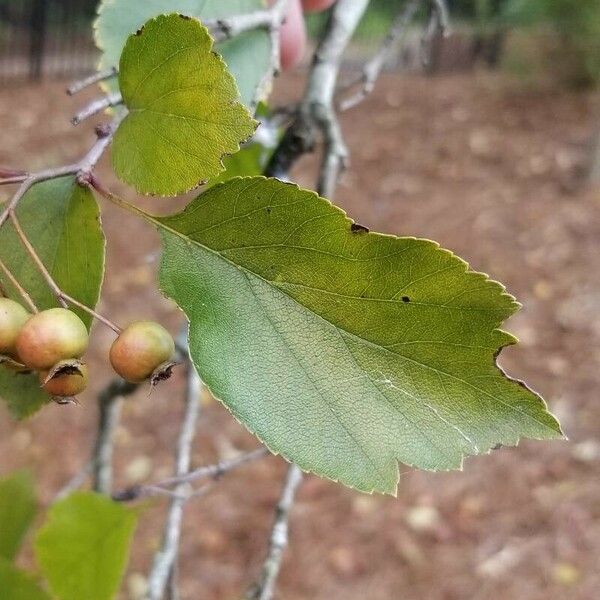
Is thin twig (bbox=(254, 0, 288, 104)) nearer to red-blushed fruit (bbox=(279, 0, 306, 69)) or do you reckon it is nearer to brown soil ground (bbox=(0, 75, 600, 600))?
red-blushed fruit (bbox=(279, 0, 306, 69))

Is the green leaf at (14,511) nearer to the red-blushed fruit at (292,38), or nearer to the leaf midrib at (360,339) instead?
the leaf midrib at (360,339)

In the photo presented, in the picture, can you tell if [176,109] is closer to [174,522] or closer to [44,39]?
[174,522]

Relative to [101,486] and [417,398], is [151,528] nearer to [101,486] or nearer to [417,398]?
[101,486]

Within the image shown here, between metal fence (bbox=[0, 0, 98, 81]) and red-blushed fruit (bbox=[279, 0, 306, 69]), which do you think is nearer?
red-blushed fruit (bbox=[279, 0, 306, 69])

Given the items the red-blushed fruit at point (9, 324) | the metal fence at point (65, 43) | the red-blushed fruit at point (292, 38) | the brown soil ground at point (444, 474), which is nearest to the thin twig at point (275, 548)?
the red-blushed fruit at point (9, 324)

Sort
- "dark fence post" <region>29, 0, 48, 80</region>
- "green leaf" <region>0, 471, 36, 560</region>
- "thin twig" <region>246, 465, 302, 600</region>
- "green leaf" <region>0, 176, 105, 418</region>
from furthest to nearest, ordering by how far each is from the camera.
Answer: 1. "dark fence post" <region>29, 0, 48, 80</region>
2. "green leaf" <region>0, 471, 36, 560</region>
3. "thin twig" <region>246, 465, 302, 600</region>
4. "green leaf" <region>0, 176, 105, 418</region>

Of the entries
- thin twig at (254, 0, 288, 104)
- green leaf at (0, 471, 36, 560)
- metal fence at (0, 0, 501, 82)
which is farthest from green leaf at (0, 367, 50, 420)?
metal fence at (0, 0, 501, 82)

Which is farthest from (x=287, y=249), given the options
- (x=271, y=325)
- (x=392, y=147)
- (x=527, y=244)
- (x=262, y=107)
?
(x=392, y=147)
